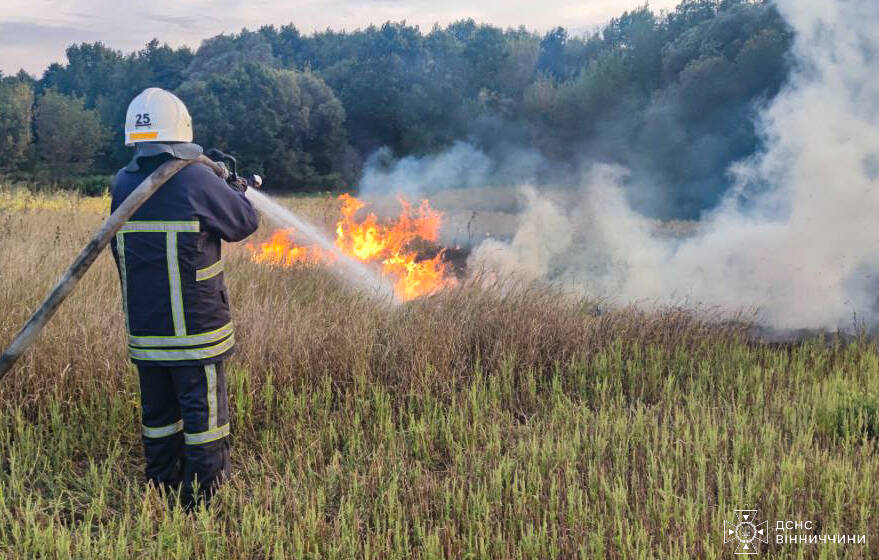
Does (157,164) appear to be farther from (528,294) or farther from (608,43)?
(608,43)

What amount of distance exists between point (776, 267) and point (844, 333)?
52.1 inches

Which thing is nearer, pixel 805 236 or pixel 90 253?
pixel 90 253

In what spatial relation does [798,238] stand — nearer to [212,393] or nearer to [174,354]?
[212,393]

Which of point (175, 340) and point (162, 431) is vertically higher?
point (175, 340)

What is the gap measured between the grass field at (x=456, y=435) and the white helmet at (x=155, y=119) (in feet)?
5.95

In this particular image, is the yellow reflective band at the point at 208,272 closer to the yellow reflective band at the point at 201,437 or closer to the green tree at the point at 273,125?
the yellow reflective band at the point at 201,437

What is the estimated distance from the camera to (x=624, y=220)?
12.9 m

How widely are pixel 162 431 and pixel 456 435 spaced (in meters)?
1.84

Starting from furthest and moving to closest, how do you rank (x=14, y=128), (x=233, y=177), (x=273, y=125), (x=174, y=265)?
1. (x=273, y=125)
2. (x=14, y=128)
3. (x=233, y=177)
4. (x=174, y=265)

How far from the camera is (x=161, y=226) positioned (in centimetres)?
381

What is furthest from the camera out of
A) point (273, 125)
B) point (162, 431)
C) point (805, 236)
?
point (273, 125)

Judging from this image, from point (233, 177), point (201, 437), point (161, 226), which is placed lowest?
point (201, 437)

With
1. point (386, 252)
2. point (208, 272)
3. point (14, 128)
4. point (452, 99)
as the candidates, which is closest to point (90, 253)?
point (208, 272)

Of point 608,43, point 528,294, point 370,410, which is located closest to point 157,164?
point 370,410
